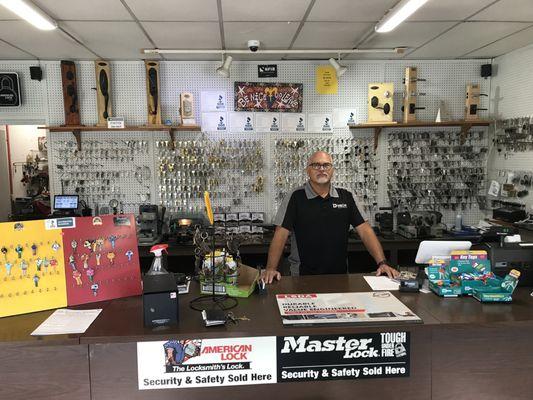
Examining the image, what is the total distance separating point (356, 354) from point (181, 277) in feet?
3.49

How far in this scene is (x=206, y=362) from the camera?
5.62 ft

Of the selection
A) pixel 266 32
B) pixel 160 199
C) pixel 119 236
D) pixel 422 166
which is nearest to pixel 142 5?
pixel 266 32

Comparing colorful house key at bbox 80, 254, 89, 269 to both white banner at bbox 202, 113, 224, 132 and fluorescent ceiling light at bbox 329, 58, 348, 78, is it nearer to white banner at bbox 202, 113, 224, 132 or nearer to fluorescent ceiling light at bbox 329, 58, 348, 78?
white banner at bbox 202, 113, 224, 132

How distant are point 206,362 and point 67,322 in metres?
0.63

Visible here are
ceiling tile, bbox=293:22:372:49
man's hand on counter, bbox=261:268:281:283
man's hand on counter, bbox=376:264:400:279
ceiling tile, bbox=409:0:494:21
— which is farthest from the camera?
ceiling tile, bbox=293:22:372:49

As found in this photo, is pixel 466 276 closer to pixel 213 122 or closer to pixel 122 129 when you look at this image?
pixel 213 122

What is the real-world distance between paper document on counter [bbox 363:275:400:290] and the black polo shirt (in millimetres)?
543

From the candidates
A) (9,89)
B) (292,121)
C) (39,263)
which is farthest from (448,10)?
(9,89)

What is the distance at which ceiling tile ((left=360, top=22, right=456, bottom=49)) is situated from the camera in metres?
3.39

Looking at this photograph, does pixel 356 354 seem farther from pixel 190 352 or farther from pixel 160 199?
pixel 160 199

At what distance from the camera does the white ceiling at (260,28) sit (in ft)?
9.55

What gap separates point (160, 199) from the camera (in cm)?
454

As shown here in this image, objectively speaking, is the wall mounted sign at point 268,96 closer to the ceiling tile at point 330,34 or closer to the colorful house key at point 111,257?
the ceiling tile at point 330,34

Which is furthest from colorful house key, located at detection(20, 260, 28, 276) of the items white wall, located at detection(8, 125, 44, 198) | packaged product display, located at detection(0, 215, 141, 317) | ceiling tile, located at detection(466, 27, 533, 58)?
white wall, located at detection(8, 125, 44, 198)
